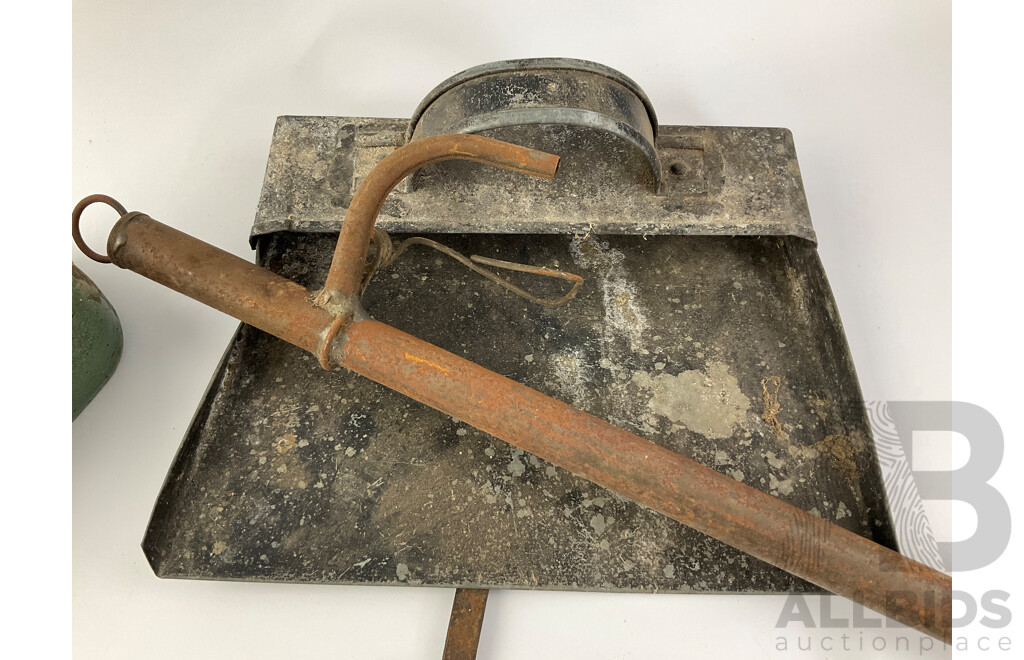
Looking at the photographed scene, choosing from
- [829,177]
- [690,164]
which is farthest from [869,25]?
[690,164]

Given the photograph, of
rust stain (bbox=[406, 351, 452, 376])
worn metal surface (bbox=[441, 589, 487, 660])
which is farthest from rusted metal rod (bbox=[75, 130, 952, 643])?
worn metal surface (bbox=[441, 589, 487, 660])

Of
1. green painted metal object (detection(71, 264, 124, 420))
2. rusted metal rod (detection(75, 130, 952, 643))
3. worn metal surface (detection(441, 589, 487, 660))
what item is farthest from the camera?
green painted metal object (detection(71, 264, 124, 420))

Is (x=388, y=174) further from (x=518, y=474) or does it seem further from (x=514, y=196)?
(x=518, y=474)

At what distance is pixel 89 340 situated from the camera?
1299 millimetres

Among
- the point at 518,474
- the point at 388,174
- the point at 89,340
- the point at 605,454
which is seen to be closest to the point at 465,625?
the point at 518,474

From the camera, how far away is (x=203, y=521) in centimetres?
118

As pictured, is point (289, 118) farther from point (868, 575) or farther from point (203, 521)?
point (868, 575)

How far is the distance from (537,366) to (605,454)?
0.31m

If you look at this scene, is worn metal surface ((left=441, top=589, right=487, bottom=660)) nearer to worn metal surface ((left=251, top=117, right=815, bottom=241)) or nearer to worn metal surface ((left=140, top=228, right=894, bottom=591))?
worn metal surface ((left=140, top=228, right=894, bottom=591))

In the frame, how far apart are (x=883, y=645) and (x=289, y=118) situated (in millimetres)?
1433

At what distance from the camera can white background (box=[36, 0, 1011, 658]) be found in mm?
1214

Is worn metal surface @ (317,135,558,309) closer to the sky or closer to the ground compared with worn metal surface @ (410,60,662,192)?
closer to the ground

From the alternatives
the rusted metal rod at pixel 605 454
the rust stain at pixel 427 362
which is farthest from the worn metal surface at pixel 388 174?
the rust stain at pixel 427 362

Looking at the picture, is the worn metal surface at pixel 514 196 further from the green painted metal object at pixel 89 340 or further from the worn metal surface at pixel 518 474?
the green painted metal object at pixel 89 340
